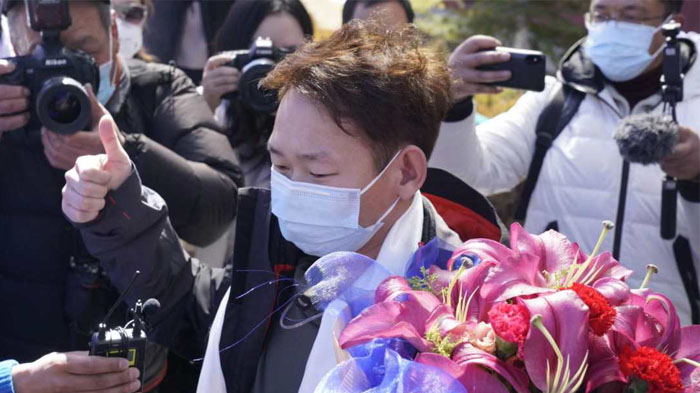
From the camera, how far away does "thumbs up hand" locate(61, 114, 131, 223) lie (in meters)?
2.09

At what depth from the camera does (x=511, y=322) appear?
50.3 inches

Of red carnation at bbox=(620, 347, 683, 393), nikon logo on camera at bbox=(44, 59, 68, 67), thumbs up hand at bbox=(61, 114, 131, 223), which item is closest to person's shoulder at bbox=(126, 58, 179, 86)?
nikon logo on camera at bbox=(44, 59, 68, 67)

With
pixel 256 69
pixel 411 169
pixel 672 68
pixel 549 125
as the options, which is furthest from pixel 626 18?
pixel 411 169

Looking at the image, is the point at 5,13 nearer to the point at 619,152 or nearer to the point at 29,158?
the point at 29,158

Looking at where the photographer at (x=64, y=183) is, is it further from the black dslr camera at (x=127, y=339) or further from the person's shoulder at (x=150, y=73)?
the black dslr camera at (x=127, y=339)

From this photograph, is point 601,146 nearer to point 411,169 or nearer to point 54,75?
point 411,169

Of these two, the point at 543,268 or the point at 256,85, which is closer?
the point at 543,268

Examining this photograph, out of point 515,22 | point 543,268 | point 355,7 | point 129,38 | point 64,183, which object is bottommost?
point 515,22

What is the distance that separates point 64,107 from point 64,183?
24cm

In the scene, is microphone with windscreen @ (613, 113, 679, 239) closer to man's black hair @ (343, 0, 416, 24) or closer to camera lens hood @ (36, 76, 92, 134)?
man's black hair @ (343, 0, 416, 24)

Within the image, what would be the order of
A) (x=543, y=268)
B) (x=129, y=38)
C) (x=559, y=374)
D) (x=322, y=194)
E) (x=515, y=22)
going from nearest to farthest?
(x=559, y=374) → (x=543, y=268) → (x=322, y=194) → (x=129, y=38) → (x=515, y=22)

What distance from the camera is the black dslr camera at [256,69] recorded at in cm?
315

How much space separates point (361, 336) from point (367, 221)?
24.7 inches

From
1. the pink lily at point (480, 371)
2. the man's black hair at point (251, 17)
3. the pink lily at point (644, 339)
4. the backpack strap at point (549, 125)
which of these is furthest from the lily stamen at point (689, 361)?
the man's black hair at point (251, 17)
